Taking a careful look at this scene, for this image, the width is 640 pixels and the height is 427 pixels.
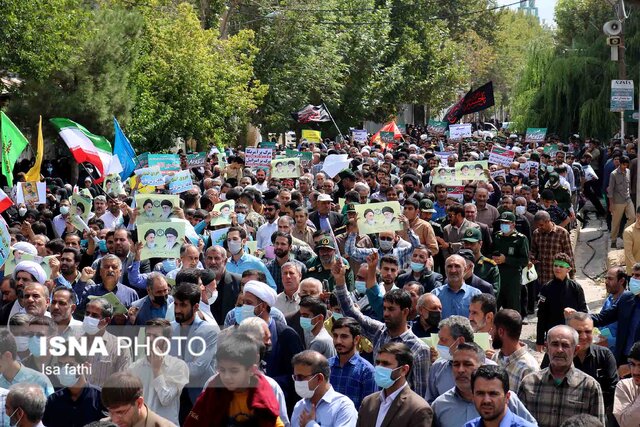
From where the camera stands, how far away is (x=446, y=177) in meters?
17.4

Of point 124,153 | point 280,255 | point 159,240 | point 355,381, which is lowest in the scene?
point 355,381

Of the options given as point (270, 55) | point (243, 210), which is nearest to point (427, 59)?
point (270, 55)

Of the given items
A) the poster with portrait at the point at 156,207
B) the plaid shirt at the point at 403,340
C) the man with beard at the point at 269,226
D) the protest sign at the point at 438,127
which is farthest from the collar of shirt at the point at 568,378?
the protest sign at the point at 438,127

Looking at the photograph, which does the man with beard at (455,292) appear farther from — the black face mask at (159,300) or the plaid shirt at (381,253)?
the black face mask at (159,300)

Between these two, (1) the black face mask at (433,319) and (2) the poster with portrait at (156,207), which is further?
(2) the poster with portrait at (156,207)

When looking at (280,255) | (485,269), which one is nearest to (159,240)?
(280,255)

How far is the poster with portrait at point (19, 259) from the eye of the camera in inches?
437

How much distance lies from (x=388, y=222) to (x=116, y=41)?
51.6ft

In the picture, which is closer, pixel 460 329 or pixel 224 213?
pixel 460 329

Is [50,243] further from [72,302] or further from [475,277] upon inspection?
[475,277]

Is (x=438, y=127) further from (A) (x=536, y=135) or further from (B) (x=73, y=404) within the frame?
(B) (x=73, y=404)

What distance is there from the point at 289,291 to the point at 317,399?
9.17 feet

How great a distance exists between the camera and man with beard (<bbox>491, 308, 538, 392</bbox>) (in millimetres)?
7570

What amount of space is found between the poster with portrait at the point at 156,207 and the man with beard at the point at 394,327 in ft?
16.4
